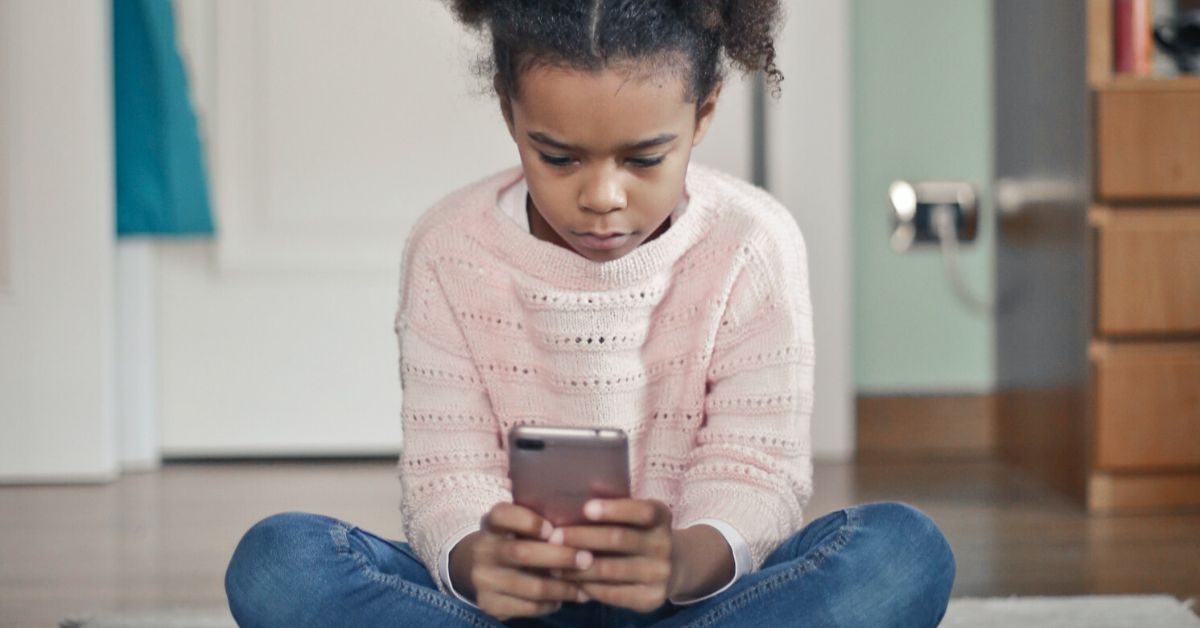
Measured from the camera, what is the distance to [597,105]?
36.2 inches

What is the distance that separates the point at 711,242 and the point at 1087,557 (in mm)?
801

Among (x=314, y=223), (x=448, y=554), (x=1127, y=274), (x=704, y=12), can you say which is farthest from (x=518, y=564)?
(x=314, y=223)

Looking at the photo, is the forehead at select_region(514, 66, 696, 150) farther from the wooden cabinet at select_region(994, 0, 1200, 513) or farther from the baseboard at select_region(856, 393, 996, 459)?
the baseboard at select_region(856, 393, 996, 459)

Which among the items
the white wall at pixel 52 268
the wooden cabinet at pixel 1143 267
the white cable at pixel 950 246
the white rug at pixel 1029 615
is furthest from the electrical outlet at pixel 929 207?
the white wall at pixel 52 268

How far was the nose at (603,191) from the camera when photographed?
0.93 m

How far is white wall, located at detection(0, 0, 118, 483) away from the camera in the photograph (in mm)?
2270

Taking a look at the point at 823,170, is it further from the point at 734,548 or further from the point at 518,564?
the point at 518,564

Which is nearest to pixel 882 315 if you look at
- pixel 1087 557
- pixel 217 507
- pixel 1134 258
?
pixel 1134 258

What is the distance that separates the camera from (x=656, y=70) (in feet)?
3.10

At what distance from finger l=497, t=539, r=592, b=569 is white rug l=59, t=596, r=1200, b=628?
604 millimetres

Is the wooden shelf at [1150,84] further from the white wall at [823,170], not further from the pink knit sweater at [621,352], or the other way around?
the pink knit sweater at [621,352]

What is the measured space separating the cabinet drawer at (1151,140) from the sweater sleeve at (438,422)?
3.73 ft

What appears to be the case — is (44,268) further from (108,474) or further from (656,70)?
(656,70)

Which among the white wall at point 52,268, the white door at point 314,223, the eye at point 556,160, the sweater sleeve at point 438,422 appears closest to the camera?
the eye at point 556,160
